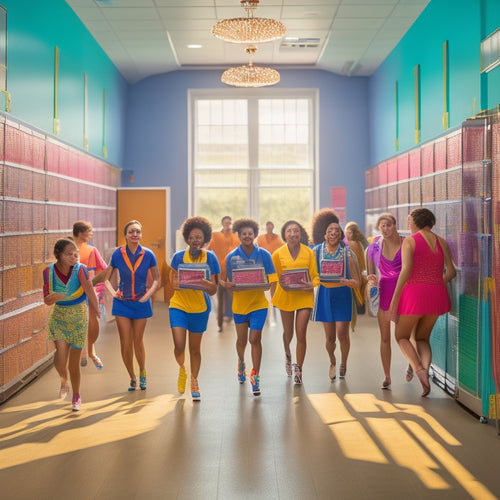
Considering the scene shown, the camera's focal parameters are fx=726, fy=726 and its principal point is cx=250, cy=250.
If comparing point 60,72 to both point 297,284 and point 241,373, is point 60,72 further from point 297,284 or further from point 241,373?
point 241,373

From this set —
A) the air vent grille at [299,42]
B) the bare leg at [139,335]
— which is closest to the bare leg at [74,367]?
the bare leg at [139,335]

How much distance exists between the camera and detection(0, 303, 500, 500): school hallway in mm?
3898

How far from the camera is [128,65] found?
12602 mm

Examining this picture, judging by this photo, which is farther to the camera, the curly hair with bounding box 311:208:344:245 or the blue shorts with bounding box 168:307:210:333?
the curly hair with bounding box 311:208:344:245

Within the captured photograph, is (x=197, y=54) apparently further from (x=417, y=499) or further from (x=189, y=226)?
(x=417, y=499)

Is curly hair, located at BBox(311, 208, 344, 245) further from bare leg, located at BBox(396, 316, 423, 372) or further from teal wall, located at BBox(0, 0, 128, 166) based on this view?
teal wall, located at BBox(0, 0, 128, 166)

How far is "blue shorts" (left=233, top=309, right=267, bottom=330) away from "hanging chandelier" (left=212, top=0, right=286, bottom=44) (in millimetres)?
3533

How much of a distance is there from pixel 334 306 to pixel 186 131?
7.93 metres

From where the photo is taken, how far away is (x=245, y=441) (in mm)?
4773

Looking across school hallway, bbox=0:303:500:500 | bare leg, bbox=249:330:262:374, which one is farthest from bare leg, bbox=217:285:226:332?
bare leg, bbox=249:330:262:374

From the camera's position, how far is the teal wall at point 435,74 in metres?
6.24

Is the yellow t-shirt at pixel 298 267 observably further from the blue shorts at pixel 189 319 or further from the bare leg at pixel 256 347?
the blue shorts at pixel 189 319

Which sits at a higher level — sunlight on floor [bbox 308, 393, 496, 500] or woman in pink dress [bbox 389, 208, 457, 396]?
woman in pink dress [bbox 389, 208, 457, 396]

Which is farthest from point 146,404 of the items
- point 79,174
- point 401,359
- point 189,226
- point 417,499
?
point 79,174
